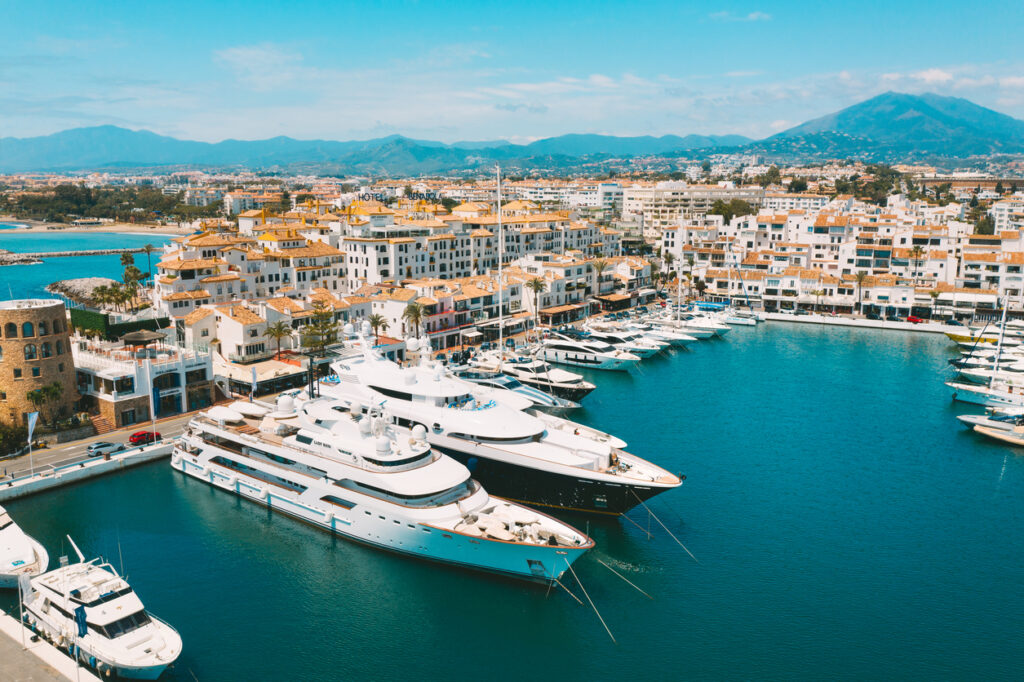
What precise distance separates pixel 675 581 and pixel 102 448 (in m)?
27.8

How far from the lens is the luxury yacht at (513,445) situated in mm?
29812

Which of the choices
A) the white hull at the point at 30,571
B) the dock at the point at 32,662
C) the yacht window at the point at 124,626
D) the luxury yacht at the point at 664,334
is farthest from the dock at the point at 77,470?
the luxury yacht at the point at 664,334

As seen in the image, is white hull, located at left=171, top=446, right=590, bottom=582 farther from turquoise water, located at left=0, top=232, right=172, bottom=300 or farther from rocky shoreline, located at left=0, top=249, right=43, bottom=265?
rocky shoreline, located at left=0, top=249, right=43, bottom=265

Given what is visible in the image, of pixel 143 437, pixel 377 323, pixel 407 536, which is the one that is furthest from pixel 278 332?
pixel 407 536

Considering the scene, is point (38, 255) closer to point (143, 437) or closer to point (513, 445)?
point (143, 437)

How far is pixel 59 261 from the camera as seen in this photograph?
128m

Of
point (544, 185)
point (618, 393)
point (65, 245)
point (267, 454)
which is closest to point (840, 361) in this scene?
point (618, 393)

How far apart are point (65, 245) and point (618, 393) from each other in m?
154

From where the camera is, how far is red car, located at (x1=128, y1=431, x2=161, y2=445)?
36094 millimetres

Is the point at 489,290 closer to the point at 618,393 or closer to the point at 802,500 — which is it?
the point at 618,393

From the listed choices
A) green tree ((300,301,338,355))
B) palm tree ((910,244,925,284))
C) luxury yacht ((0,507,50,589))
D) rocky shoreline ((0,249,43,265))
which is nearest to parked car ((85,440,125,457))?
luxury yacht ((0,507,50,589))

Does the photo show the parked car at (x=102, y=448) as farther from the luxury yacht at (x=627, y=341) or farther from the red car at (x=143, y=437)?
the luxury yacht at (x=627, y=341)

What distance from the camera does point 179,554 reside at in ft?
88.8

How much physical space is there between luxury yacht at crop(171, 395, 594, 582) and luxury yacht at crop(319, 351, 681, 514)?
185cm
